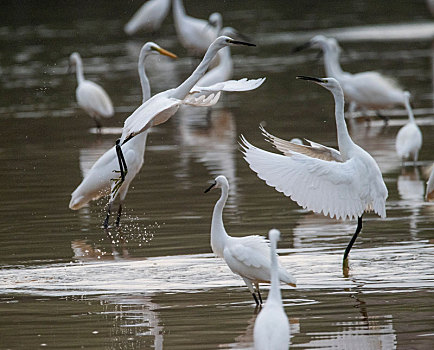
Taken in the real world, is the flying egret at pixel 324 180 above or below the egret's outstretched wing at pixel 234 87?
below

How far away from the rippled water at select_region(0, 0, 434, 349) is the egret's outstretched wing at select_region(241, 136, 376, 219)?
53 centimetres

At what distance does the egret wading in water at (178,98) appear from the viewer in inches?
332

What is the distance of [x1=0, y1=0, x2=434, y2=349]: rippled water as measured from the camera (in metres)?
7.07

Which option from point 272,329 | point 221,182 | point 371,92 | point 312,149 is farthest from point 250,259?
point 371,92

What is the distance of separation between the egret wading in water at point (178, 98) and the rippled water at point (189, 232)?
3.52 feet

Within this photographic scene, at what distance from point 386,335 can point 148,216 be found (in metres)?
4.52

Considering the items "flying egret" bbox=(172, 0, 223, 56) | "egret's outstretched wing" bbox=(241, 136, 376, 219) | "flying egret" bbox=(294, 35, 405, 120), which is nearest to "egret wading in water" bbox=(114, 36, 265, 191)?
"egret's outstretched wing" bbox=(241, 136, 376, 219)

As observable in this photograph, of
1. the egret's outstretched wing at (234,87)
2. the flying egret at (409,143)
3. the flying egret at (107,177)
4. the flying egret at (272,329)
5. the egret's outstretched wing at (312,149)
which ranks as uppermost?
the flying egret at (409,143)

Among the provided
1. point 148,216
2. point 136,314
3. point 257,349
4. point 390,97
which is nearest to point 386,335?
point 257,349

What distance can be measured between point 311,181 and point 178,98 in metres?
1.46

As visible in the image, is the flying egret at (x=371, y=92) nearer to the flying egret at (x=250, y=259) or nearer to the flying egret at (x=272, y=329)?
the flying egret at (x=250, y=259)

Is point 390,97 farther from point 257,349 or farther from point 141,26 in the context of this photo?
point 141,26

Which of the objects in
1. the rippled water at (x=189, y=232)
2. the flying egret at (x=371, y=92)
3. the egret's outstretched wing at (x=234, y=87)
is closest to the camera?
the rippled water at (x=189, y=232)

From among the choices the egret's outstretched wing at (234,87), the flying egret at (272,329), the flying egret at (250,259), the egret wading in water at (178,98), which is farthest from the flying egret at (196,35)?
the flying egret at (272,329)
